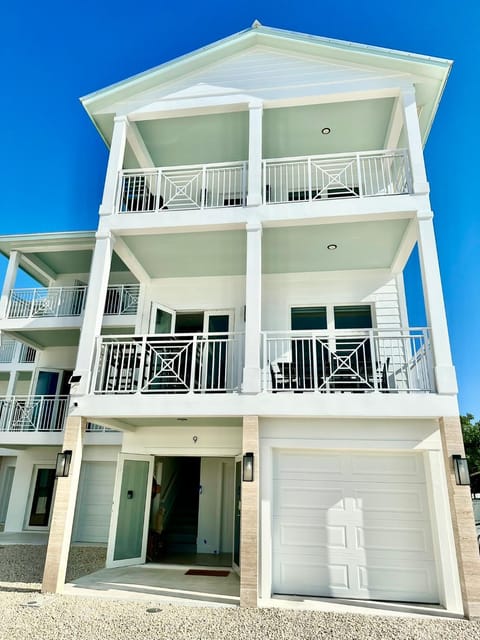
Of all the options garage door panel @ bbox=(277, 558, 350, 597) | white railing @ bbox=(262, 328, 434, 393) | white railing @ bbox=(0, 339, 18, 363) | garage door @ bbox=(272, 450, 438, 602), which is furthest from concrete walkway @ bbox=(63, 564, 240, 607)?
white railing @ bbox=(0, 339, 18, 363)

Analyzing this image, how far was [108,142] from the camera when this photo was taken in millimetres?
10070

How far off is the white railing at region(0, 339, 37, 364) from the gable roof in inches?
382

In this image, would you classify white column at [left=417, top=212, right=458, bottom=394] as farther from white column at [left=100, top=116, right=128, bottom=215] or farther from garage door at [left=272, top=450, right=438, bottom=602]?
white column at [left=100, top=116, right=128, bottom=215]

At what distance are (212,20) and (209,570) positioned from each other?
1481cm

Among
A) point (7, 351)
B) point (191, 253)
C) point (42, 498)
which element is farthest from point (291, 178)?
point (42, 498)

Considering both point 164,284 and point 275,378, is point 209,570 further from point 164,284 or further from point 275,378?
point 164,284

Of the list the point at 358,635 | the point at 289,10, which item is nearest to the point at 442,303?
the point at 358,635

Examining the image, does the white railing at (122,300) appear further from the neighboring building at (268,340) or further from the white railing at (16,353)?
the white railing at (16,353)

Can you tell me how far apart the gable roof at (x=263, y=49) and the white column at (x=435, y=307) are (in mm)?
3307

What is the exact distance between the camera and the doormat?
26.0 ft

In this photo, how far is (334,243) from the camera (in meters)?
8.70

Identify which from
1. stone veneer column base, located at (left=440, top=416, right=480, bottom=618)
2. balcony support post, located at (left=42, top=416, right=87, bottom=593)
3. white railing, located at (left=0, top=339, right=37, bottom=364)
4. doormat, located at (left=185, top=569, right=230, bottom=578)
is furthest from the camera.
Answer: white railing, located at (left=0, top=339, right=37, bottom=364)

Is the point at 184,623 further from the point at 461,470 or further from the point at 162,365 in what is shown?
the point at 162,365

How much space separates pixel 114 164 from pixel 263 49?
14.6 feet
